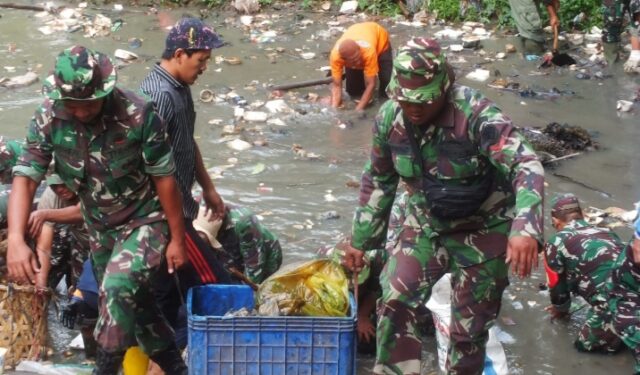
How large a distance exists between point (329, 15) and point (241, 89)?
344 cm

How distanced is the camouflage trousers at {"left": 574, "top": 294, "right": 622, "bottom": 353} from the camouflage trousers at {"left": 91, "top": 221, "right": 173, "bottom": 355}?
2342mm

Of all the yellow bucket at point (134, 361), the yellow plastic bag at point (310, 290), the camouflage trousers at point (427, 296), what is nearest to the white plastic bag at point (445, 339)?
the camouflage trousers at point (427, 296)

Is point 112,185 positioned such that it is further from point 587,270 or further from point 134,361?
point 587,270

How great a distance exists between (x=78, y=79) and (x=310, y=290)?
54.1 inches

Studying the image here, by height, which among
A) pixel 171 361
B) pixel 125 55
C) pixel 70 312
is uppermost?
pixel 171 361

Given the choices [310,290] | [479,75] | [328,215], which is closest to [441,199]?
[310,290]

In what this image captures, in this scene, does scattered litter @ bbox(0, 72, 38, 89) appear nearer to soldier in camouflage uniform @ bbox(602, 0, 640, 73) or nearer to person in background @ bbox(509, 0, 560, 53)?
person in background @ bbox(509, 0, 560, 53)

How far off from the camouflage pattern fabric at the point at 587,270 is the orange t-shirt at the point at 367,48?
15.2 ft

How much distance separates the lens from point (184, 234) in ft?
13.5

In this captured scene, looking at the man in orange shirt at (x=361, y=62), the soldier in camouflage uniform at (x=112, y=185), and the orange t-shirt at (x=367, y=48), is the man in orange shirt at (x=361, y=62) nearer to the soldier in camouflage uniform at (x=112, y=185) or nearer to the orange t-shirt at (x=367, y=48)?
the orange t-shirt at (x=367, y=48)

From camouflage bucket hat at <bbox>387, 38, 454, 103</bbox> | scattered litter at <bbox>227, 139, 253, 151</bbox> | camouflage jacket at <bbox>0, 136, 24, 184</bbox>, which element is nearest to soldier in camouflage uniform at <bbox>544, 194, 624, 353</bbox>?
camouflage bucket hat at <bbox>387, 38, 454, 103</bbox>

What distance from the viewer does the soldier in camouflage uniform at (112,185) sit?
3871mm

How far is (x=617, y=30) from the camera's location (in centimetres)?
1080

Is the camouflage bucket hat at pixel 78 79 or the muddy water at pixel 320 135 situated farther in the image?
the muddy water at pixel 320 135
